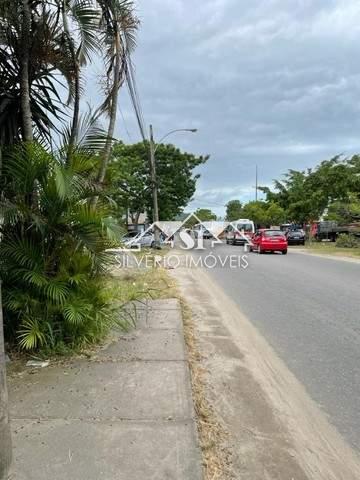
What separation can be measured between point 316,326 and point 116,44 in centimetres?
618

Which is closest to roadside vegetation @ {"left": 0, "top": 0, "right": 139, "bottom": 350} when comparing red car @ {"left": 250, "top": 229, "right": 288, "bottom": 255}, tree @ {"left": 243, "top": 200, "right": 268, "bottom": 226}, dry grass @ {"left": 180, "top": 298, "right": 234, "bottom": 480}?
dry grass @ {"left": 180, "top": 298, "right": 234, "bottom": 480}

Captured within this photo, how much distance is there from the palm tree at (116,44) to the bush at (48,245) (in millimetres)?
2838

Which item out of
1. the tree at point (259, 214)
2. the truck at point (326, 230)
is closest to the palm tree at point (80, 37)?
the truck at point (326, 230)

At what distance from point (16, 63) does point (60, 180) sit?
8.14 feet

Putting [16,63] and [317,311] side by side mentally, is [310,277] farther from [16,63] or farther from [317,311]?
[16,63]

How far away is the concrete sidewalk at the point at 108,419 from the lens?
3033 mm

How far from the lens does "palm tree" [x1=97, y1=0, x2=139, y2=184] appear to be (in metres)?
8.02

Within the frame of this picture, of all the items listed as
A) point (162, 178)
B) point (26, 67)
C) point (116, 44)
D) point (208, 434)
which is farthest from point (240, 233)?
point (208, 434)

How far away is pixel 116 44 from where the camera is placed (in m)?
8.71

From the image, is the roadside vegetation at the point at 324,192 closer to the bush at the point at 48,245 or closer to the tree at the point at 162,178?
the tree at the point at 162,178

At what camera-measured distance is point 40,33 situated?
21.6 ft

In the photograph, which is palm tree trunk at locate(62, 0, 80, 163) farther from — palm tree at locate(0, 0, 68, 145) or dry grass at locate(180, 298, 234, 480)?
dry grass at locate(180, 298, 234, 480)

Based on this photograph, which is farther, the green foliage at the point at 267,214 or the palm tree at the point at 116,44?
the green foliage at the point at 267,214

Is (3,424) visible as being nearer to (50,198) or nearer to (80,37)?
(50,198)
